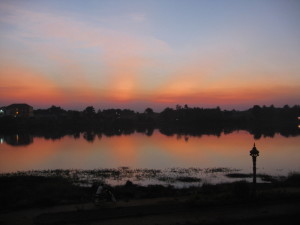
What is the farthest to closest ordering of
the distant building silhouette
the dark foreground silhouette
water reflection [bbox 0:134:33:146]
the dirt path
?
the distant building silhouette → water reflection [bbox 0:134:33:146] → the dark foreground silhouette → the dirt path

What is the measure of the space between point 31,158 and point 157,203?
1419 inches

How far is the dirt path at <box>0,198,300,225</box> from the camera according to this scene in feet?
39.9

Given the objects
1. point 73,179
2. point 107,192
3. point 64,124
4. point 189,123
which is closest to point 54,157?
point 73,179

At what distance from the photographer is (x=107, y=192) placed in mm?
14922

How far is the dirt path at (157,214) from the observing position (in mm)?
12164

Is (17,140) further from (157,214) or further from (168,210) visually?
(157,214)

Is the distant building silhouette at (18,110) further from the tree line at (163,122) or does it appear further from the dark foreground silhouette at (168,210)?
the dark foreground silhouette at (168,210)

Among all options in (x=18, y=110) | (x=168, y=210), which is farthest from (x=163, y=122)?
(x=168, y=210)

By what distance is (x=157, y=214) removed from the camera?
13078mm

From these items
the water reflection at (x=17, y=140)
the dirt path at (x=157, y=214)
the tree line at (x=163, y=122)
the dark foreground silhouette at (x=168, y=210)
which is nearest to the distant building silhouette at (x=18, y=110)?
the tree line at (x=163, y=122)

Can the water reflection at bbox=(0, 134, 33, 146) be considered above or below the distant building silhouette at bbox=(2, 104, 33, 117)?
below

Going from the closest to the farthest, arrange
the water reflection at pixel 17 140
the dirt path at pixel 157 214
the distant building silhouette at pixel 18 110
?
the dirt path at pixel 157 214
the water reflection at pixel 17 140
the distant building silhouette at pixel 18 110

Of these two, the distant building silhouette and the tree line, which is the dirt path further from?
the distant building silhouette

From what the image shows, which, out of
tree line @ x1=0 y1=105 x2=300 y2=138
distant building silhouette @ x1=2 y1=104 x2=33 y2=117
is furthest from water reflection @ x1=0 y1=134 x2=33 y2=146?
distant building silhouette @ x1=2 y1=104 x2=33 y2=117
